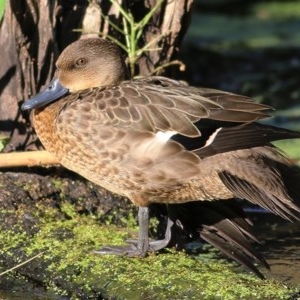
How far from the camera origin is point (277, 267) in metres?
5.34

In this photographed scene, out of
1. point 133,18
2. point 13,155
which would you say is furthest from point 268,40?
point 13,155

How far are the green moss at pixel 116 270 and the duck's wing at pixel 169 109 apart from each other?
637mm

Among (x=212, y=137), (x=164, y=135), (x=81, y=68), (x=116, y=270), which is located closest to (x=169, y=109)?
(x=164, y=135)

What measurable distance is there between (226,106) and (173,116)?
0.84 ft

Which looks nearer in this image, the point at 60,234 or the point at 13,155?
the point at 60,234

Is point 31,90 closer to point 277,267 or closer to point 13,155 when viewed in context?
point 13,155

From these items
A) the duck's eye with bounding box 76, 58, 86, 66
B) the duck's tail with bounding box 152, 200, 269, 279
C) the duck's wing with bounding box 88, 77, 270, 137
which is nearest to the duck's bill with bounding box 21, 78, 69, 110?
the duck's eye with bounding box 76, 58, 86, 66

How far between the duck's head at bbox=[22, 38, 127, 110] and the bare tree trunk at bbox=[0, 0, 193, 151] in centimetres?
40

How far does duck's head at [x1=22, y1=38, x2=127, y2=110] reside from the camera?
532 cm

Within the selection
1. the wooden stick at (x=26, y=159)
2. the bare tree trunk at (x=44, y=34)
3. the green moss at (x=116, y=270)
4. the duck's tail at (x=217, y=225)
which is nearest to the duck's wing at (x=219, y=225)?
the duck's tail at (x=217, y=225)

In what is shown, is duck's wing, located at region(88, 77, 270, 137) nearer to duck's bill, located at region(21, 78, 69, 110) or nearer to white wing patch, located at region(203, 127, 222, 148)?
white wing patch, located at region(203, 127, 222, 148)

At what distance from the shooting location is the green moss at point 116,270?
15.1 feet

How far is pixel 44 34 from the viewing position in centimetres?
571

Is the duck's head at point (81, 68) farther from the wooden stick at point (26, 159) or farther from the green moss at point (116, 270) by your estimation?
the green moss at point (116, 270)
